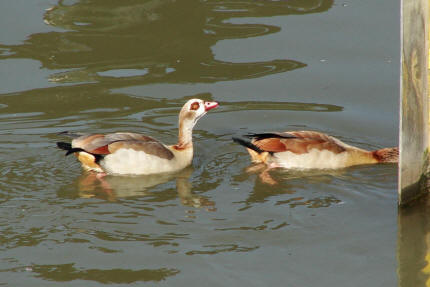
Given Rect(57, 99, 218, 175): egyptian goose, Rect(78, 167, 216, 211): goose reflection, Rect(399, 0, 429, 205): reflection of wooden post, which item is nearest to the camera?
Rect(399, 0, 429, 205): reflection of wooden post

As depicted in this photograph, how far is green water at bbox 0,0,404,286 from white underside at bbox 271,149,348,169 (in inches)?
7.6

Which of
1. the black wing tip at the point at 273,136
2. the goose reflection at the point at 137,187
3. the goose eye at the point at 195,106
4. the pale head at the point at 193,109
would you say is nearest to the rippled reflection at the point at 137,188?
the goose reflection at the point at 137,187

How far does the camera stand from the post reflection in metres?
7.65

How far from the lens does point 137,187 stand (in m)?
9.75

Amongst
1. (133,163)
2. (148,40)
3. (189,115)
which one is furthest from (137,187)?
(148,40)

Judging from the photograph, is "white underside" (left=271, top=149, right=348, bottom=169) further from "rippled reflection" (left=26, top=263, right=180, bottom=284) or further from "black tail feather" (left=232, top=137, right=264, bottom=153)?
"rippled reflection" (left=26, top=263, right=180, bottom=284)

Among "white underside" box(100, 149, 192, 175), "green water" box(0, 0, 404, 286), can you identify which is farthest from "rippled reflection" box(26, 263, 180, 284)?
"white underside" box(100, 149, 192, 175)

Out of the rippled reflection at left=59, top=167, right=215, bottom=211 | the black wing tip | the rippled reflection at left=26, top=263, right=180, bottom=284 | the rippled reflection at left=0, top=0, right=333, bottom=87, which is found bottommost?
the rippled reflection at left=26, top=263, right=180, bottom=284

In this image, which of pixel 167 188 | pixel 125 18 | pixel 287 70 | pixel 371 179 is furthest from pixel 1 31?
pixel 371 179

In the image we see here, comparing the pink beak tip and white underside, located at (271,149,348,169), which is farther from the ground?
the pink beak tip

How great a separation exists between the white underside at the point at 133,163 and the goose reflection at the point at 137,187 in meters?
0.08

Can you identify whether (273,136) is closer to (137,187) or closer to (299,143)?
(299,143)

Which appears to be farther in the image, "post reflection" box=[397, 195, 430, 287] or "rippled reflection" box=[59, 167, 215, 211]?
"rippled reflection" box=[59, 167, 215, 211]

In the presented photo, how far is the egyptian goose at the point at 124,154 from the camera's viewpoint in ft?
32.9
